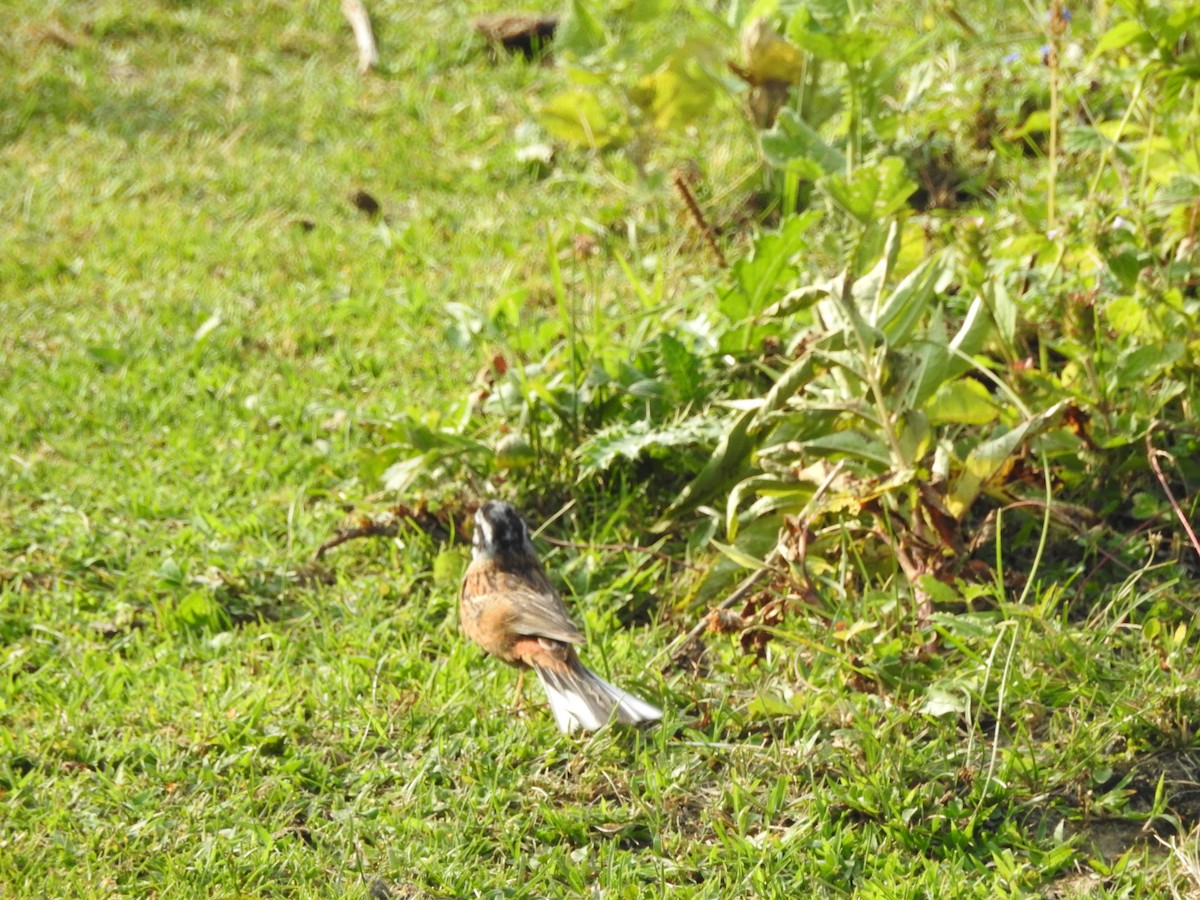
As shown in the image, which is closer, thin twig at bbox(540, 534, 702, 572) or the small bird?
the small bird

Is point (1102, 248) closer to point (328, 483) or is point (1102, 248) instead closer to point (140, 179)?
point (328, 483)

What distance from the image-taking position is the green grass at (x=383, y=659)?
326cm

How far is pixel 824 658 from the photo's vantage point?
375 centimetres

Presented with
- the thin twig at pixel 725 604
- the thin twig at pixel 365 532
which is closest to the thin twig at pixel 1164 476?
the thin twig at pixel 725 604

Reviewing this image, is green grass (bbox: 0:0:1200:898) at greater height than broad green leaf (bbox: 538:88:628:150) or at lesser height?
lesser

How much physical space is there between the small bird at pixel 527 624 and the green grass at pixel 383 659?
85 mm

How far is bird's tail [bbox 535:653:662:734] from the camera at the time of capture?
3.56 metres

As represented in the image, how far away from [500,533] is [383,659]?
47 centimetres

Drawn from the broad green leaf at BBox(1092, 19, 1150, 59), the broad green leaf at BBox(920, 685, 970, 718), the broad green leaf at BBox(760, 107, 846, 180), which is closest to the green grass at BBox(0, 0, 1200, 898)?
the broad green leaf at BBox(920, 685, 970, 718)

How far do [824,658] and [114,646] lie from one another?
6.65 feet

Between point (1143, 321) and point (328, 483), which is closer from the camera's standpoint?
point (1143, 321)

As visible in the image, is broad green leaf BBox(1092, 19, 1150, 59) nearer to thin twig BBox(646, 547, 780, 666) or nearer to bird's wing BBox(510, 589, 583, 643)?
thin twig BBox(646, 547, 780, 666)

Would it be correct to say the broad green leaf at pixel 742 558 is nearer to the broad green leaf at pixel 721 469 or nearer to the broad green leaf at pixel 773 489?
the broad green leaf at pixel 773 489

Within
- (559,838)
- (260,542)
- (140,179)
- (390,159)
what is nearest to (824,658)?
(559,838)
